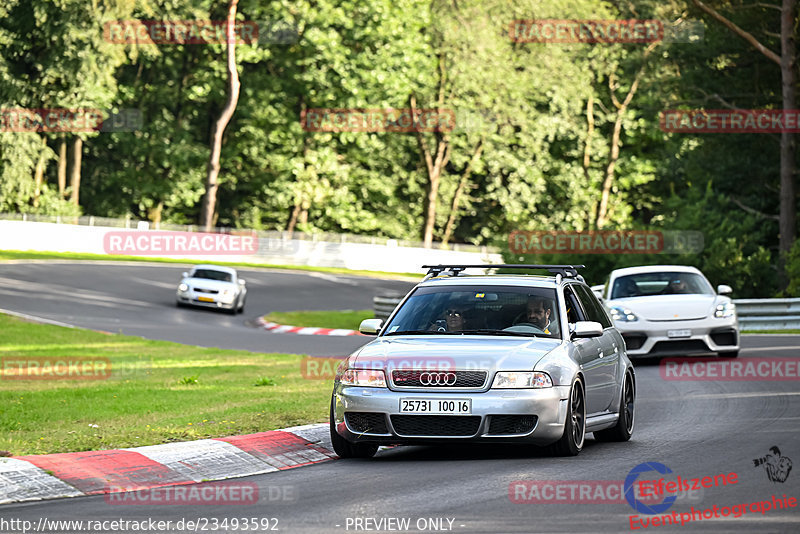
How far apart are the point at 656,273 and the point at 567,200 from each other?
176ft

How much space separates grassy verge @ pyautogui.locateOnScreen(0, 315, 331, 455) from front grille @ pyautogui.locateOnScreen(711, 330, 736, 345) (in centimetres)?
682

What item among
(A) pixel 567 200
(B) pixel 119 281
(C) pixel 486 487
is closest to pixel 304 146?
(A) pixel 567 200

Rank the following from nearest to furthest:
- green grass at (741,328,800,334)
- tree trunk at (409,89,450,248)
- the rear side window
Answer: the rear side window, green grass at (741,328,800,334), tree trunk at (409,89,450,248)

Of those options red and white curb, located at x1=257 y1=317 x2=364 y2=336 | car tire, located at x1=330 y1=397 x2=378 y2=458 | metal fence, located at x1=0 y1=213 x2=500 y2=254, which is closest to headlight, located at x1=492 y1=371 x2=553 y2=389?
car tire, located at x1=330 y1=397 x2=378 y2=458

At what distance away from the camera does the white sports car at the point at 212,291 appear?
1517 inches

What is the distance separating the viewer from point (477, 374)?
9.93m

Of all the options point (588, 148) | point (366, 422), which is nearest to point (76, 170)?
point (588, 148)

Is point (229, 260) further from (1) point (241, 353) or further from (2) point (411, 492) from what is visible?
(2) point (411, 492)

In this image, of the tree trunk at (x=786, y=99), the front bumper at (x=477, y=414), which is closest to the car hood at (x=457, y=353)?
the front bumper at (x=477, y=414)

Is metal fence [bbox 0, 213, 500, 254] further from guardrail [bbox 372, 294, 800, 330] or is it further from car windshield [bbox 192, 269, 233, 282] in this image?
guardrail [bbox 372, 294, 800, 330]

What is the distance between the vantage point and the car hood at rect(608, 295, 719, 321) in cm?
2066

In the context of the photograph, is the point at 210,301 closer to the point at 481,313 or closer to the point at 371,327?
the point at 371,327

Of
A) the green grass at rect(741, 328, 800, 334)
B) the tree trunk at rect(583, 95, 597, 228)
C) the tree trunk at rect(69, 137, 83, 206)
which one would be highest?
the tree trunk at rect(583, 95, 597, 228)

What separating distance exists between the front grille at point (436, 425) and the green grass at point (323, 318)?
2540cm
